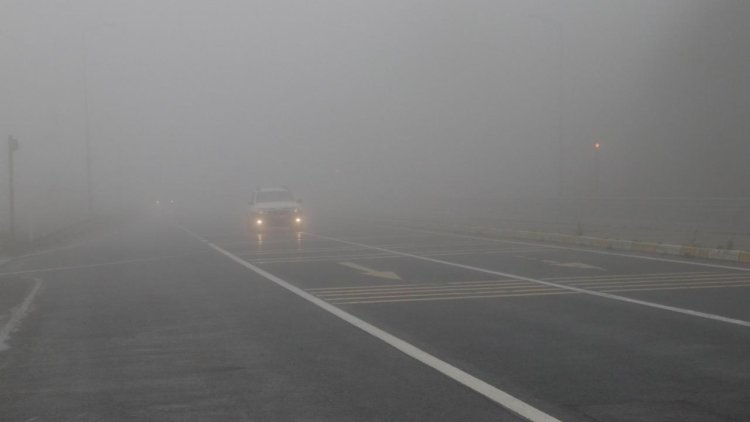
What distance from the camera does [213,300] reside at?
14859mm

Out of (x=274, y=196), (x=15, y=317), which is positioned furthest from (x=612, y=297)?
(x=274, y=196)

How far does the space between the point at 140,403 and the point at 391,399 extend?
1851 millimetres

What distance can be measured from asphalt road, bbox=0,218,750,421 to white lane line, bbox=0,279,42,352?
10cm

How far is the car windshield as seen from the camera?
1661 inches

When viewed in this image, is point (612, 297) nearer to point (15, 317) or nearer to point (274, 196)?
point (15, 317)

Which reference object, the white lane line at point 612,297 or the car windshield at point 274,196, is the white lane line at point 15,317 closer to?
the white lane line at point 612,297

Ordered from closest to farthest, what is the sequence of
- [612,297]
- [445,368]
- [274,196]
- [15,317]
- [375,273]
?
[445,368]
[15,317]
[612,297]
[375,273]
[274,196]

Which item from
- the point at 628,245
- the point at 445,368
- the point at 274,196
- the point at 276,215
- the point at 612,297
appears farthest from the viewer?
the point at 274,196

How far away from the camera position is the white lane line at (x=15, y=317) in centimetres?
1114

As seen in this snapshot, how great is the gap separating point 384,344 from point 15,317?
5800 millimetres

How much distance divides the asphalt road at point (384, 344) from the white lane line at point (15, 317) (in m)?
0.10

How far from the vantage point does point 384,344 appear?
399 inches

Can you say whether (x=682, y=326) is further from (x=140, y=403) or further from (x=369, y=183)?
(x=369, y=183)

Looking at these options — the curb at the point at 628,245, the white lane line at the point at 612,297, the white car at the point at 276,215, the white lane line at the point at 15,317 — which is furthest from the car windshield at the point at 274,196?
the white lane line at the point at 15,317
